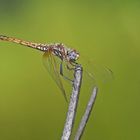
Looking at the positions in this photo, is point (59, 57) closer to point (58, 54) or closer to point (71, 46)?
point (58, 54)

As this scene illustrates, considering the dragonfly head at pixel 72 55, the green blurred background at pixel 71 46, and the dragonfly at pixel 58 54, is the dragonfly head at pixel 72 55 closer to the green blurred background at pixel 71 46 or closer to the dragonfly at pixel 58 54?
the dragonfly at pixel 58 54

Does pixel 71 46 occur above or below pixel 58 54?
above

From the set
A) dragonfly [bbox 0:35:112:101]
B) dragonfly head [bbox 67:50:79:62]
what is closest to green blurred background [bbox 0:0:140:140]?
dragonfly [bbox 0:35:112:101]

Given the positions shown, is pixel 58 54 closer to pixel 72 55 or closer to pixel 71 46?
pixel 72 55

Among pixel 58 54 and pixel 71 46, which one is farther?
pixel 71 46

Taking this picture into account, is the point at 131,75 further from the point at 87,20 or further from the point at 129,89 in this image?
the point at 87,20

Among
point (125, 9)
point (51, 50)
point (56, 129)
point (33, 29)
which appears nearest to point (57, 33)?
point (33, 29)

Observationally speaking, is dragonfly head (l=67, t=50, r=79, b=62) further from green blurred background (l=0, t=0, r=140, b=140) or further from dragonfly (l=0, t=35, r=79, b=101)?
green blurred background (l=0, t=0, r=140, b=140)

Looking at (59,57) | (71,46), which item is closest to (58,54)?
(59,57)
